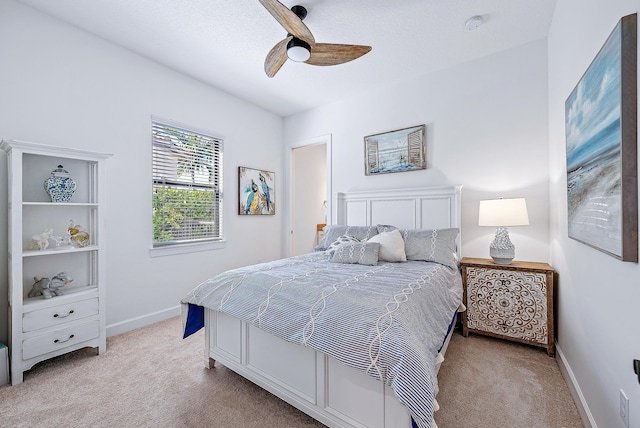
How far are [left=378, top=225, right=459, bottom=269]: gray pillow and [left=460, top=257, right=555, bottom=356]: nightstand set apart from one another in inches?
8.3

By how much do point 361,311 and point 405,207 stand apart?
2.22 metres

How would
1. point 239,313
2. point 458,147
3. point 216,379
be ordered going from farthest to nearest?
point 458,147, point 216,379, point 239,313

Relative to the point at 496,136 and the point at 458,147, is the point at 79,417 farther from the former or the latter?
the point at 496,136

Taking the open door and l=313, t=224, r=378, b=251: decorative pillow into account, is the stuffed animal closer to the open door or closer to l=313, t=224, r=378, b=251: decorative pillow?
l=313, t=224, r=378, b=251: decorative pillow

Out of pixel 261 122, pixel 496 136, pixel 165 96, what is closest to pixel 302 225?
pixel 261 122

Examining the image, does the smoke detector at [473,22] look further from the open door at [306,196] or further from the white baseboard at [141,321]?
the white baseboard at [141,321]

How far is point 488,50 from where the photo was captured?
2.84 m

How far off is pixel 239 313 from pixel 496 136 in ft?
9.79

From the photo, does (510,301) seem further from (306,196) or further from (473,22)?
(306,196)

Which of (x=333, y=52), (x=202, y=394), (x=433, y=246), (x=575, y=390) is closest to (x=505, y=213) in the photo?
(x=433, y=246)

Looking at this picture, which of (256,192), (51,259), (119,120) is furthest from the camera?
(256,192)

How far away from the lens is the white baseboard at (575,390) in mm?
1468

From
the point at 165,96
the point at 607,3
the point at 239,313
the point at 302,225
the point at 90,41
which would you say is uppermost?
the point at 90,41

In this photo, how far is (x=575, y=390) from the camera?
170cm
